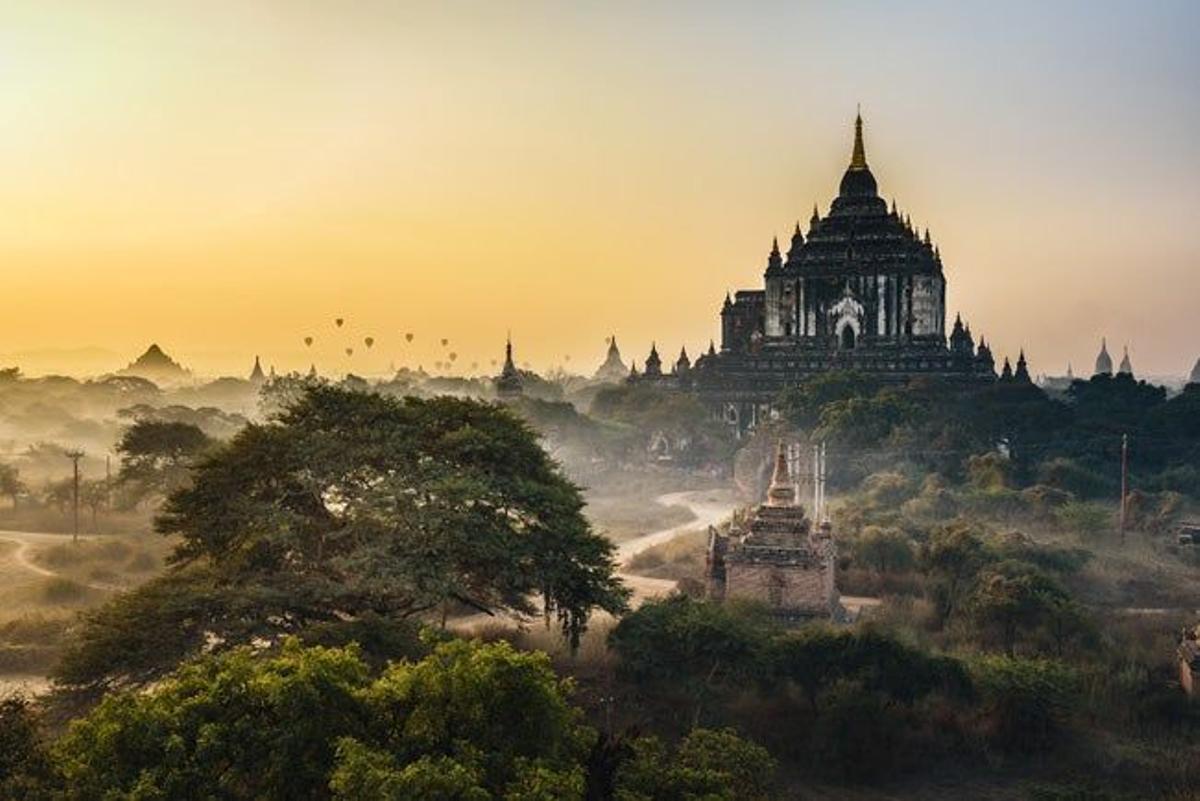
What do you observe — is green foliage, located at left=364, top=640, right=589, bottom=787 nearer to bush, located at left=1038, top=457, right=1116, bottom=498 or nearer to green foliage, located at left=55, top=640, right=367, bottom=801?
green foliage, located at left=55, top=640, right=367, bottom=801

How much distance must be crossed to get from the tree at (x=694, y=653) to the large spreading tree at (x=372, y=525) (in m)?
1.11

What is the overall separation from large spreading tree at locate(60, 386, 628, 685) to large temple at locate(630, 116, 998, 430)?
53.8 m

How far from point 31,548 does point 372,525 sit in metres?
28.1

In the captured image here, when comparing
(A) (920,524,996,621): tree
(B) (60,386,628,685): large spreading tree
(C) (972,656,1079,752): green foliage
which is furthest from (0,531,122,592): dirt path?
(C) (972,656,1079,752): green foliage

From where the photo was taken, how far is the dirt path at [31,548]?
34.9 metres

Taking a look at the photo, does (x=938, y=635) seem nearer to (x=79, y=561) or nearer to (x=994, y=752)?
(x=994, y=752)

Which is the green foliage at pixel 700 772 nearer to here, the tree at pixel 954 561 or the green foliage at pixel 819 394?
the tree at pixel 954 561

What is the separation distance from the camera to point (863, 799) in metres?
18.2

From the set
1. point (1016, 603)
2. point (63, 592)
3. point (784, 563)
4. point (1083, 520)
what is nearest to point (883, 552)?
point (784, 563)

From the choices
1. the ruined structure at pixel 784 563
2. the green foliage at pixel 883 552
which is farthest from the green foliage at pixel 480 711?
the green foliage at pixel 883 552

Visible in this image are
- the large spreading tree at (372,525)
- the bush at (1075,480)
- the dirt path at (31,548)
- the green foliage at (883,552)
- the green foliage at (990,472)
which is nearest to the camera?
the large spreading tree at (372,525)

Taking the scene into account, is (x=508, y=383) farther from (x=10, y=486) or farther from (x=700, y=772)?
(x=700, y=772)

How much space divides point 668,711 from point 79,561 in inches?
1102

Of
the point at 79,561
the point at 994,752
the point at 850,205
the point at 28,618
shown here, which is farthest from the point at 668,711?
the point at 850,205
